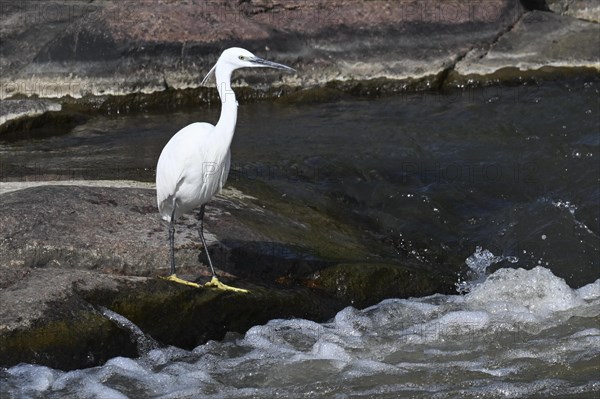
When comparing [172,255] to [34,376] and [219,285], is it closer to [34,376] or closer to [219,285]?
[219,285]

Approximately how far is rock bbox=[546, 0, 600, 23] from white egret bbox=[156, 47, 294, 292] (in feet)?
26.9

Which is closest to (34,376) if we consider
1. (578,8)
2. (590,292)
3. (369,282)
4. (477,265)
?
(369,282)

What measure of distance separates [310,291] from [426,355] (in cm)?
111

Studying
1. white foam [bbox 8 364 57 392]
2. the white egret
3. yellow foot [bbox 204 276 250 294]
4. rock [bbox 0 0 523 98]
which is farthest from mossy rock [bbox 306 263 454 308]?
rock [bbox 0 0 523 98]

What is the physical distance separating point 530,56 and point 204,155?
6920 millimetres

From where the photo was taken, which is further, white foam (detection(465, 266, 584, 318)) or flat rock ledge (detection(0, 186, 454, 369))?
white foam (detection(465, 266, 584, 318))

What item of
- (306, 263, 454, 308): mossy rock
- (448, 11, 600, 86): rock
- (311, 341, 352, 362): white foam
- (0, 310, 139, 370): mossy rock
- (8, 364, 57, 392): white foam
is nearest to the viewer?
(8, 364, 57, 392): white foam

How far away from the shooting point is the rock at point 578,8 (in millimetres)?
14469

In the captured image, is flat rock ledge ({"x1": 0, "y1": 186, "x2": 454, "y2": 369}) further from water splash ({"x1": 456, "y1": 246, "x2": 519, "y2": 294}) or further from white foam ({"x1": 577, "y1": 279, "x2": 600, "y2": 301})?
white foam ({"x1": 577, "y1": 279, "x2": 600, "y2": 301})

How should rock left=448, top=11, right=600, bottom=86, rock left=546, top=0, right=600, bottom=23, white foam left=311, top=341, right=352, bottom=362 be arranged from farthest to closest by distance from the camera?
rock left=546, top=0, right=600, bottom=23
rock left=448, top=11, right=600, bottom=86
white foam left=311, top=341, right=352, bottom=362

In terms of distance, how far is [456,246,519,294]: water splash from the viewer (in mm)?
8438

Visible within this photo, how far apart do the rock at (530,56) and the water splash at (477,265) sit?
451cm

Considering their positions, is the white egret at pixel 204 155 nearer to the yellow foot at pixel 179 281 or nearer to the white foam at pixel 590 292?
the yellow foot at pixel 179 281

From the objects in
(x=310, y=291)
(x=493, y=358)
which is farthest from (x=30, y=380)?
(x=493, y=358)
